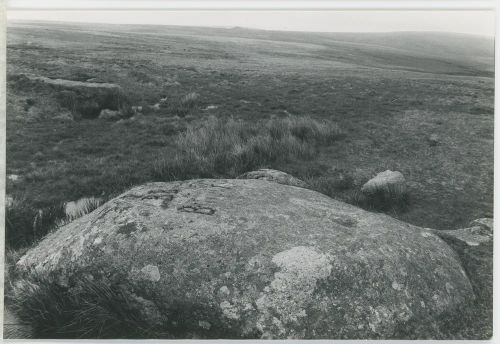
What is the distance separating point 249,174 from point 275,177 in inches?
11.1

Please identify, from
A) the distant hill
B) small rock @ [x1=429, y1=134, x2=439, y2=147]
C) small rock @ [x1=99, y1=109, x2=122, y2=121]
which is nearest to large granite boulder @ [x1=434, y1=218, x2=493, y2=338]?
small rock @ [x1=429, y1=134, x2=439, y2=147]

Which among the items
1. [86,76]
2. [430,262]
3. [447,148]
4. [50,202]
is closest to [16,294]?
[50,202]

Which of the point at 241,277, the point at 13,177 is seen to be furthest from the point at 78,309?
the point at 13,177

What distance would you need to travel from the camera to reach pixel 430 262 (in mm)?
3119

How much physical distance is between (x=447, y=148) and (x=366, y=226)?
6.62 ft

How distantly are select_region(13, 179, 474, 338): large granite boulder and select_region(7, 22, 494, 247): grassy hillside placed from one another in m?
1.10

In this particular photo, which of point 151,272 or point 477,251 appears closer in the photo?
point 151,272

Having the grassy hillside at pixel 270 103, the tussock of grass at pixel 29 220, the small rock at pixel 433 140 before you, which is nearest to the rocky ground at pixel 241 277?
the tussock of grass at pixel 29 220

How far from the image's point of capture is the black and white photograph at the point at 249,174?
2.88 m

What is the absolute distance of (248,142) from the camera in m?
4.82

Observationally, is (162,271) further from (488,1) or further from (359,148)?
(488,1)

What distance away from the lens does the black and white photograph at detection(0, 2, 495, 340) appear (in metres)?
2.88

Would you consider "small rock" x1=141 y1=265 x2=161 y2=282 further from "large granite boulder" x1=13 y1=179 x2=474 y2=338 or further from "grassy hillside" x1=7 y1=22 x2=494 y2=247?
"grassy hillside" x1=7 y1=22 x2=494 y2=247

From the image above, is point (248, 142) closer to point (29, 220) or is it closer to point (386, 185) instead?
point (386, 185)
